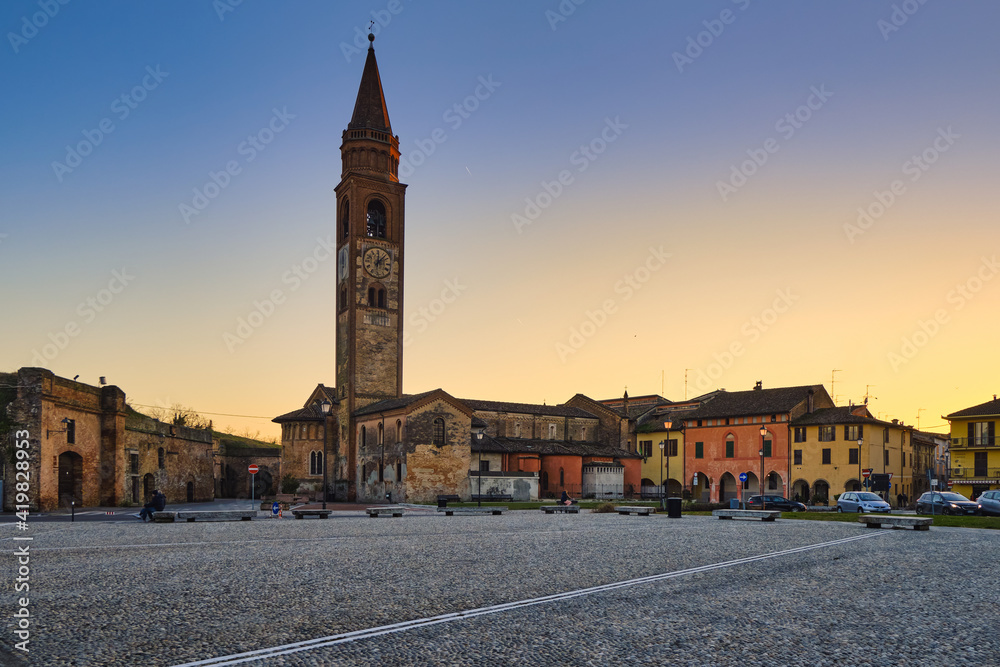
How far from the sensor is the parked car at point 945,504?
35156 millimetres

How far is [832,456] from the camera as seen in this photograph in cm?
5962

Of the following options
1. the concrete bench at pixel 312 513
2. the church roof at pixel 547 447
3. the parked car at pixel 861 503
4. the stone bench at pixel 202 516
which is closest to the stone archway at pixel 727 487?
the church roof at pixel 547 447

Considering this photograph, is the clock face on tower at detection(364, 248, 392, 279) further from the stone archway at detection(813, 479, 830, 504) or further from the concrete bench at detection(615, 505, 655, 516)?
the stone archway at detection(813, 479, 830, 504)

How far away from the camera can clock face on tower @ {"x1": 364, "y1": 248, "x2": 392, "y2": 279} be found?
197ft

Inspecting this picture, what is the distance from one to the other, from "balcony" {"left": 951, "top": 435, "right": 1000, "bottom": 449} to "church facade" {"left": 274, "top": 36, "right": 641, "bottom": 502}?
2410 cm

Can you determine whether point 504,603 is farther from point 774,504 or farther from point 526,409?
point 526,409

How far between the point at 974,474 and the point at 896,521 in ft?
128

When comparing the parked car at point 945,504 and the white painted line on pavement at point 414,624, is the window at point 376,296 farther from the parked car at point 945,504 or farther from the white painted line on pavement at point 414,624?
the white painted line on pavement at point 414,624

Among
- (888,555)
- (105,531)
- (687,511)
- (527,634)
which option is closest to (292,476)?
(687,511)

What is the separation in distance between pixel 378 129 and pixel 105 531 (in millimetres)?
46036

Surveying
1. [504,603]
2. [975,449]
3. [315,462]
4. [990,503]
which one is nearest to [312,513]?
[504,603]

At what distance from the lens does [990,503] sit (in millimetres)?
34188

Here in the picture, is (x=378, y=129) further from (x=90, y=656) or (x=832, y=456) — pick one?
(x=90, y=656)

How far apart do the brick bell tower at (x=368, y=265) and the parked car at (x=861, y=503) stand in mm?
32276
